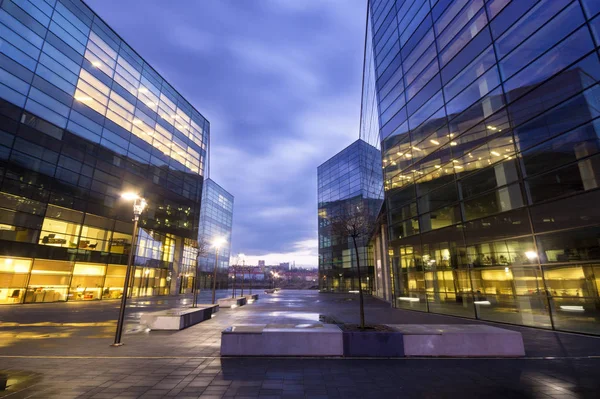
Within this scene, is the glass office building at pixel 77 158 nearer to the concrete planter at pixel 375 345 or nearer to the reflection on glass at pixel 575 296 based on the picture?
the concrete planter at pixel 375 345

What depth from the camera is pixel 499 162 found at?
52.9ft

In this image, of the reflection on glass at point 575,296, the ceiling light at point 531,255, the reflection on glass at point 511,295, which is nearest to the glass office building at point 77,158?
the reflection on glass at point 511,295

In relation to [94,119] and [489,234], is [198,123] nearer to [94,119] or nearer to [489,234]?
[94,119]

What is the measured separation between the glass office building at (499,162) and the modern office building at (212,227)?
58.8m

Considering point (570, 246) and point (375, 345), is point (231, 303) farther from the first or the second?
point (570, 246)

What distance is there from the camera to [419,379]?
21.9 ft

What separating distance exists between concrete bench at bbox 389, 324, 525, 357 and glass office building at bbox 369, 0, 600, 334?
6.70 m

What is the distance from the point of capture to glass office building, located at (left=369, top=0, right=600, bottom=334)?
12.4m

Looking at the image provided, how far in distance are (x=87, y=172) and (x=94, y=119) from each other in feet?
21.2

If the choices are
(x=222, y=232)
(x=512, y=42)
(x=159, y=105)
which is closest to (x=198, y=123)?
(x=159, y=105)

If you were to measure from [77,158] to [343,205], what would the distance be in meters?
39.0

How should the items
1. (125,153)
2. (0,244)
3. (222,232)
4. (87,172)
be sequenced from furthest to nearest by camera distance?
(222,232), (125,153), (87,172), (0,244)

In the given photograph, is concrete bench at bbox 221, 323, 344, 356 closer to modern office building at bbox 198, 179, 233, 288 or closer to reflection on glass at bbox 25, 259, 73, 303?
reflection on glass at bbox 25, 259, 73, 303

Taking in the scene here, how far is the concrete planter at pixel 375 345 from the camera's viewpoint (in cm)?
860
